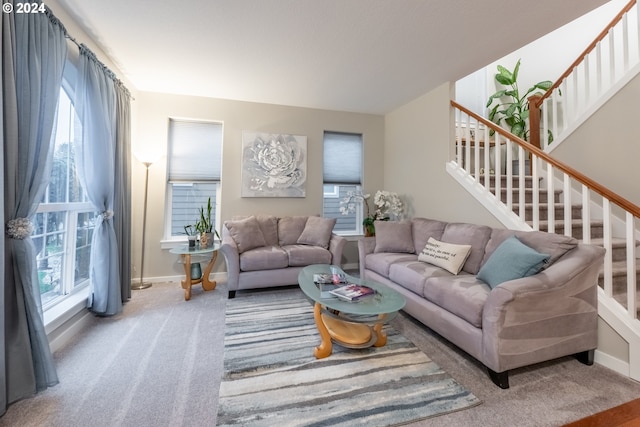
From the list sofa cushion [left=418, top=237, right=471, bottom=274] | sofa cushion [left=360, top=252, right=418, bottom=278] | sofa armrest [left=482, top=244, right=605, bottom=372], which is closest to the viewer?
sofa armrest [left=482, top=244, right=605, bottom=372]

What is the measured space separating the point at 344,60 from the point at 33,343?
320 centimetres

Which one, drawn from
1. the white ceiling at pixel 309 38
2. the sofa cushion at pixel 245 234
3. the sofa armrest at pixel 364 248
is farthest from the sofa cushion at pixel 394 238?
the white ceiling at pixel 309 38

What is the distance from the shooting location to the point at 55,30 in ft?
5.82

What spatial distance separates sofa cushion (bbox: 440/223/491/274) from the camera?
239cm

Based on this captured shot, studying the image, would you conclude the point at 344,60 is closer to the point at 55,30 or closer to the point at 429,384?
the point at 55,30

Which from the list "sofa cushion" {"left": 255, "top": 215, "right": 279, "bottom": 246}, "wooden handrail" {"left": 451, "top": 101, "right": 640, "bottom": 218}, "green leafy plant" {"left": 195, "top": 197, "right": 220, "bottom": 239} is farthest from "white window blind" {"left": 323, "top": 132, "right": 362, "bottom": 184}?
"wooden handrail" {"left": 451, "top": 101, "right": 640, "bottom": 218}

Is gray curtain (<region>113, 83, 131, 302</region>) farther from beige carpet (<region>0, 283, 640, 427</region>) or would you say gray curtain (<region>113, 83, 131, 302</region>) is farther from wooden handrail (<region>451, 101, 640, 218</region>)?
wooden handrail (<region>451, 101, 640, 218</region>)

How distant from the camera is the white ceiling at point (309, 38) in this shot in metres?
1.96

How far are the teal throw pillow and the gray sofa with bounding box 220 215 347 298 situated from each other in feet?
5.80

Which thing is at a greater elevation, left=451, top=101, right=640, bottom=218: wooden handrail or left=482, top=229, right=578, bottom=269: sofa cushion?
left=451, top=101, right=640, bottom=218: wooden handrail

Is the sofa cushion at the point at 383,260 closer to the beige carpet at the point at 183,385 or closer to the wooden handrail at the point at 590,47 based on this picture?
the beige carpet at the point at 183,385

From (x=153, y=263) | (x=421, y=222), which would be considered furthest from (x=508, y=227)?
(x=153, y=263)

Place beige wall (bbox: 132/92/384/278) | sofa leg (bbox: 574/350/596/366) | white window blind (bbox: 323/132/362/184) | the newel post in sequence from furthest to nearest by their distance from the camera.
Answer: white window blind (bbox: 323/132/362/184) < beige wall (bbox: 132/92/384/278) < the newel post < sofa leg (bbox: 574/350/596/366)

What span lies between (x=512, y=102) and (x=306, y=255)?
13.6 ft
